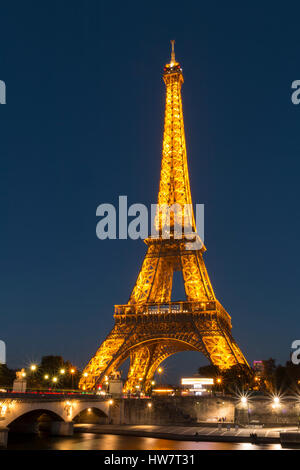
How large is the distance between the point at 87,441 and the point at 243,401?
21436mm

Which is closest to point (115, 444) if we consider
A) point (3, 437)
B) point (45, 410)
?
point (45, 410)

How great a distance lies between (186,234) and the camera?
70062 millimetres

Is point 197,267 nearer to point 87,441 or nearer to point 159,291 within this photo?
point 159,291

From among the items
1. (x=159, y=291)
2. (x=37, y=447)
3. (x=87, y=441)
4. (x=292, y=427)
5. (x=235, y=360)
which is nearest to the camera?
(x=37, y=447)

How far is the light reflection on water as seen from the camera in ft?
116

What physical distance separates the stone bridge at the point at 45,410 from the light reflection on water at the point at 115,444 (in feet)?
6.02

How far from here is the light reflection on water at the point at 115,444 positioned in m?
35.2

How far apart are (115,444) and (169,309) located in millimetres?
26600

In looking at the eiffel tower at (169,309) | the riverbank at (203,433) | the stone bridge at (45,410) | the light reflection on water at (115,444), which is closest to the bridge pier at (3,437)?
the stone bridge at (45,410)

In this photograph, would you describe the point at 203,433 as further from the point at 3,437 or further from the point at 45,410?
the point at 3,437

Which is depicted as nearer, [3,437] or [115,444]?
[3,437]

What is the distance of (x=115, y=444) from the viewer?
37.5 metres
